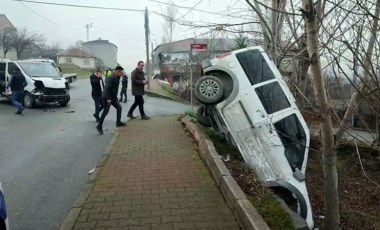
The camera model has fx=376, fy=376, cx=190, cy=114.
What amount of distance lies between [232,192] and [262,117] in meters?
2.17

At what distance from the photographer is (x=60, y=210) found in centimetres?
496

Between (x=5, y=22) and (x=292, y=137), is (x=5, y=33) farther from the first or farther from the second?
(x=292, y=137)

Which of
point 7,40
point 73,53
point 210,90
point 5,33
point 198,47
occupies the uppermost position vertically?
point 5,33

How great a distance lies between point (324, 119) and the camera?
4.64m

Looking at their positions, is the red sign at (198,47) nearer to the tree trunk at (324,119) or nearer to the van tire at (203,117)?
the van tire at (203,117)

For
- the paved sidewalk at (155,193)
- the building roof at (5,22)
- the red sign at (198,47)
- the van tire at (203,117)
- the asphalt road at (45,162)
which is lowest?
the asphalt road at (45,162)

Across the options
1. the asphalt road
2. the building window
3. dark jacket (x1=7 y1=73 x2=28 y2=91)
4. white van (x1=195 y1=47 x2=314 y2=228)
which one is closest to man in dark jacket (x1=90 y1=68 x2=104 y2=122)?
the asphalt road

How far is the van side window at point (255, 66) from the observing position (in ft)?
22.6

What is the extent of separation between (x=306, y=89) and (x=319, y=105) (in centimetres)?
470

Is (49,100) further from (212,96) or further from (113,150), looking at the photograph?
(212,96)

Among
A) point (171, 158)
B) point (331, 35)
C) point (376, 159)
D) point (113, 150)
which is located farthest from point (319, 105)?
point (376, 159)

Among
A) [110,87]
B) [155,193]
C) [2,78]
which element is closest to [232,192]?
[155,193]

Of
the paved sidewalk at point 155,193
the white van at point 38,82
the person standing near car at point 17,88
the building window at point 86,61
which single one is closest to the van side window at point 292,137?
the paved sidewalk at point 155,193

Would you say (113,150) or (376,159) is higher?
(113,150)
